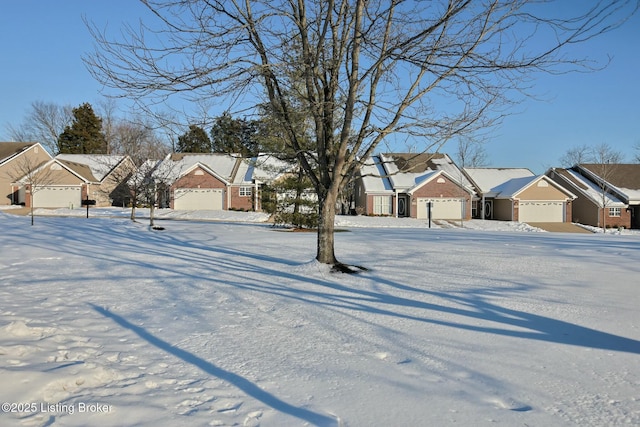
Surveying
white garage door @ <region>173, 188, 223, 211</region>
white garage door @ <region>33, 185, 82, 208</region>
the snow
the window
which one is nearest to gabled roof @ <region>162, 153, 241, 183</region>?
white garage door @ <region>173, 188, 223, 211</region>

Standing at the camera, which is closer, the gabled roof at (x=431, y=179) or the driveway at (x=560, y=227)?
the driveway at (x=560, y=227)

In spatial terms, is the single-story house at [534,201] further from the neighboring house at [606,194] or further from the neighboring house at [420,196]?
the neighboring house at [420,196]

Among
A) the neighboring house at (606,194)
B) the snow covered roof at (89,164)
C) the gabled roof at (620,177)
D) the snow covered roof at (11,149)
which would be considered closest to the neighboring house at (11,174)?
the snow covered roof at (11,149)

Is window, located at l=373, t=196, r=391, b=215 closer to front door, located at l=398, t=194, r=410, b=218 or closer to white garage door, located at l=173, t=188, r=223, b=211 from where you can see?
front door, located at l=398, t=194, r=410, b=218

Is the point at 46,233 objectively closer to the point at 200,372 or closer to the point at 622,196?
the point at 200,372

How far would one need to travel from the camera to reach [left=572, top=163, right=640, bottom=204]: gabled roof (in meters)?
36.0

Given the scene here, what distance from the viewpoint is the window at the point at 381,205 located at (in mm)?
37062

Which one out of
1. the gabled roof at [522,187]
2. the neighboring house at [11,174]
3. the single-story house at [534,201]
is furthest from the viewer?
the neighboring house at [11,174]

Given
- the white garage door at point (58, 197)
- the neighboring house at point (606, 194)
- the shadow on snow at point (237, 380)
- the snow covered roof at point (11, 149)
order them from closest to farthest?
the shadow on snow at point (237, 380), the neighboring house at point (606, 194), the white garage door at point (58, 197), the snow covered roof at point (11, 149)

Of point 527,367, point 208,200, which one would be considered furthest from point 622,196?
point 527,367

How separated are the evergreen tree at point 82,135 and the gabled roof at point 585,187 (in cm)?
5033

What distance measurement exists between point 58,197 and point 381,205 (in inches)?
1097

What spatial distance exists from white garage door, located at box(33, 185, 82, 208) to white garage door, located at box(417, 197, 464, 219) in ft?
96.8

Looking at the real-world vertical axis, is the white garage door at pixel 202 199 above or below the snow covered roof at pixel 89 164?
below
